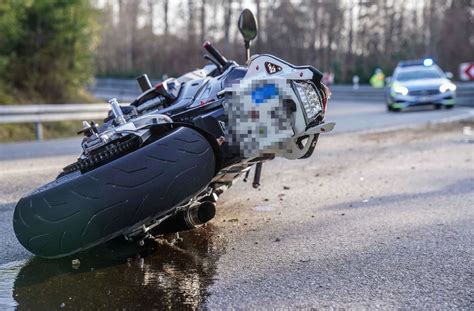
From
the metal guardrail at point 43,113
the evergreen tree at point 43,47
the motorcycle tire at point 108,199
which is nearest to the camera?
the motorcycle tire at point 108,199

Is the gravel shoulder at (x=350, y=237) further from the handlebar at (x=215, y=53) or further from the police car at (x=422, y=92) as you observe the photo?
the police car at (x=422, y=92)

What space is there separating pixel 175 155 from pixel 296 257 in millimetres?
1080

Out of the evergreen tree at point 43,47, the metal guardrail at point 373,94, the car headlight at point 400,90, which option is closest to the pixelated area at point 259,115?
the evergreen tree at point 43,47

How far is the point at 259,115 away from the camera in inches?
132

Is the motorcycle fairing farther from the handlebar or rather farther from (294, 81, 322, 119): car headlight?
the handlebar

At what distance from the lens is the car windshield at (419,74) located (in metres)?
17.8

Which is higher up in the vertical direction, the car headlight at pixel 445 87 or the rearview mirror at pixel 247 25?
the rearview mirror at pixel 247 25

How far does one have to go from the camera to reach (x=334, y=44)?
172ft

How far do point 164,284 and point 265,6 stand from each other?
160 feet

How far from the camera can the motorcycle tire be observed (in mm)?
2980

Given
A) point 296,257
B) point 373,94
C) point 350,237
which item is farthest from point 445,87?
point 296,257

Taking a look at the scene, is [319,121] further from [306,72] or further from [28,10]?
[28,10]

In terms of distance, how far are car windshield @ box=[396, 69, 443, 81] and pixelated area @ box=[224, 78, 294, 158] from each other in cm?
1559

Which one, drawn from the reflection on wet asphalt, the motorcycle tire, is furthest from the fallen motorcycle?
the reflection on wet asphalt
